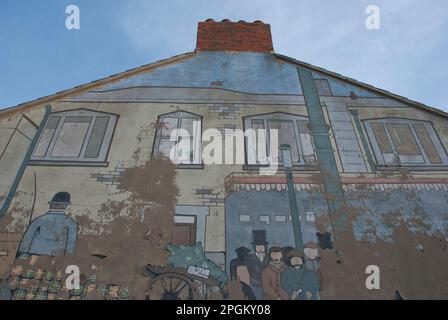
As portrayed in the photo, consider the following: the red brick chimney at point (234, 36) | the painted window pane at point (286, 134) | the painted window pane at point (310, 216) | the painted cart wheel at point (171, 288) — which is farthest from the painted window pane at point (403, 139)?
the painted cart wheel at point (171, 288)

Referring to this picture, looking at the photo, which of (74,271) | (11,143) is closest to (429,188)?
(74,271)

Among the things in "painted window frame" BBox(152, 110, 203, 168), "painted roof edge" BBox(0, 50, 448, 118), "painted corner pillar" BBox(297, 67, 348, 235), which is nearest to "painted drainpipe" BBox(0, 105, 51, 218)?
"painted roof edge" BBox(0, 50, 448, 118)

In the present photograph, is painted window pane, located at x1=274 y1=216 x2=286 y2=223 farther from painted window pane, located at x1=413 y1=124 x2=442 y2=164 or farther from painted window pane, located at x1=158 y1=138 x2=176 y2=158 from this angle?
painted window pane, located at x1=413 y1=124 x2=442 y2=164

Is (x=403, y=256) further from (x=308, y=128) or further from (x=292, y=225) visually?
(x=308, y=128)

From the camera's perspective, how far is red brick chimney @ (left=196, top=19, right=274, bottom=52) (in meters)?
8.18

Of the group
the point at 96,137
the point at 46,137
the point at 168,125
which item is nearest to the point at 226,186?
the point at 168,125

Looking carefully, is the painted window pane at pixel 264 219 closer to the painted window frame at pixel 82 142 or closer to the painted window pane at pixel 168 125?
the painted window pane at pixel 168 125

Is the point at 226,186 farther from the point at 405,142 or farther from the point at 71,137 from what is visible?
the point at 405,142

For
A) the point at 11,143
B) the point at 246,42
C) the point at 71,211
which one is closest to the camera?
the point at 71,211

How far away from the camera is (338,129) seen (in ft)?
21.2

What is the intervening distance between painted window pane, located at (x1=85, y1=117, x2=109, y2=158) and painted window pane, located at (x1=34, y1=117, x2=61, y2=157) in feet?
2.04

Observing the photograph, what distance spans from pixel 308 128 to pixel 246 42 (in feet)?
8.78

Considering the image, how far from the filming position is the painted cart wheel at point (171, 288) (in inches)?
184

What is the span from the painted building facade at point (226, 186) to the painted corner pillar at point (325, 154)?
0.02 metres
